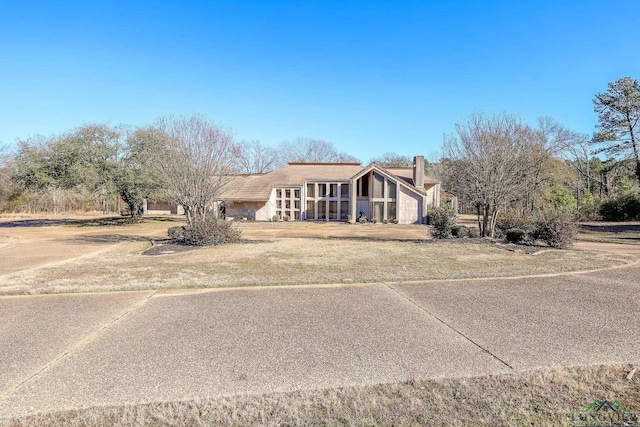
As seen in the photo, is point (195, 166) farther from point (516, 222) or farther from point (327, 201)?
point (327, 201)

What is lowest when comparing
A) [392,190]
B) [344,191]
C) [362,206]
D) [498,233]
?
[498,233]

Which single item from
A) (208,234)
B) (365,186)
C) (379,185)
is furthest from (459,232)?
(365,186)

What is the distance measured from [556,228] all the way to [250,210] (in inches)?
1083

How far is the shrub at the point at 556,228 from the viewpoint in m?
13.1

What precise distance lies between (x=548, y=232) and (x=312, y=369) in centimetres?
1324

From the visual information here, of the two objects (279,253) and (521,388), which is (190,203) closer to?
(279,253)

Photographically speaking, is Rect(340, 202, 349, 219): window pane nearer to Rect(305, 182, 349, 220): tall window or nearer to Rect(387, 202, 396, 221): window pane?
Rect(305, 182, 349, 220): tall window

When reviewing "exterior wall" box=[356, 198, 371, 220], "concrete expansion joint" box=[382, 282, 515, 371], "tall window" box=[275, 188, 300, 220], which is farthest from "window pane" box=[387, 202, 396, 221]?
"concrete expansion joint" box=[382, 282, 515, 371]

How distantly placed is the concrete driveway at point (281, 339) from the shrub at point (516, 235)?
800 cm

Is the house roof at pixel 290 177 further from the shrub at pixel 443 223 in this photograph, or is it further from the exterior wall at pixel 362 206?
the shrub at pixel 443 223

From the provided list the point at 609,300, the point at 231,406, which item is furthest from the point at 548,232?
the point at 231,406

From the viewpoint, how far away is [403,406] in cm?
282

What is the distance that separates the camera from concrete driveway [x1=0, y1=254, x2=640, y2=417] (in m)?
3.21

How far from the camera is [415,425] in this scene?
2.59 meters
